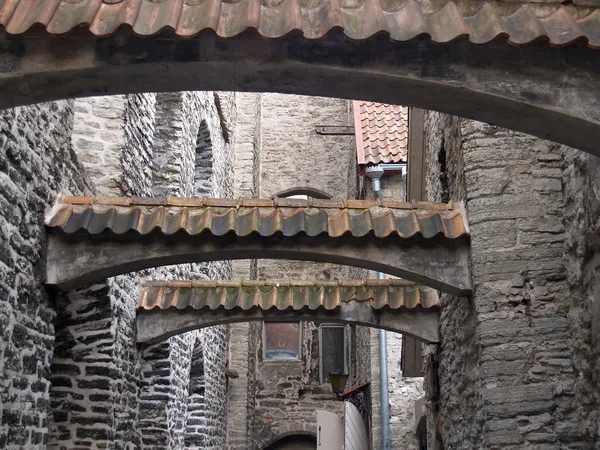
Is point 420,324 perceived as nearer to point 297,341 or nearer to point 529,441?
point 529,441

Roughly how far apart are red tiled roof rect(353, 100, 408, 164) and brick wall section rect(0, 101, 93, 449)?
5648 millimetres

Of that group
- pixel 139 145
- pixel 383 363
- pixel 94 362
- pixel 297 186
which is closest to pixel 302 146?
pixel 297 186

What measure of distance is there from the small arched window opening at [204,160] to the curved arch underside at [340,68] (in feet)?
25.8

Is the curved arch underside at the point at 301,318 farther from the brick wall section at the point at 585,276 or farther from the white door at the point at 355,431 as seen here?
the white door at the point at 355,431

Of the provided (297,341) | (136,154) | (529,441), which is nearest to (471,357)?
(529,441)

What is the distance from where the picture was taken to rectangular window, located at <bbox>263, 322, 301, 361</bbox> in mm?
14188

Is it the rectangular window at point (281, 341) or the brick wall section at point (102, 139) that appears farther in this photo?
the rectangular window at point (281, 341)

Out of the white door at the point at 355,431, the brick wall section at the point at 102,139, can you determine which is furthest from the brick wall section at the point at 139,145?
the white door at the point at 355,431

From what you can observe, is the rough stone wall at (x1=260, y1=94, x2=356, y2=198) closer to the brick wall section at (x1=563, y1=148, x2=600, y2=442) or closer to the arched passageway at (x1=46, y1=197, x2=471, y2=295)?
the arched passageway at (x1=46, y1=197, x2=471, y2=295)

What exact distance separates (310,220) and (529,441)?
204 centimetres

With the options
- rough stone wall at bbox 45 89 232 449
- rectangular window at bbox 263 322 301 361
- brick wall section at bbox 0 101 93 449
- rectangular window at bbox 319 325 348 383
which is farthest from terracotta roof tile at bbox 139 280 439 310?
rectangular window at bbox 263 322 301 361

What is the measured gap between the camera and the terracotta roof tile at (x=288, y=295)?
20.9ft

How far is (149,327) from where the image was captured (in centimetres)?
664

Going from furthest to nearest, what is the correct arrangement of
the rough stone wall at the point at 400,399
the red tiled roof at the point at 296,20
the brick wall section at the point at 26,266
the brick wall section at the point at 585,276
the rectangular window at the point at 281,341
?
the rectangular window at the point at 281,341 → the rough stone wall at the point at 400,399 → the brick wall section at the point at 26,266 → the brick wall section at the point at 585,276 → the red tiled roof at the point at 296,20
